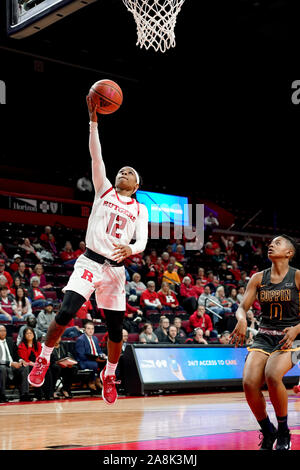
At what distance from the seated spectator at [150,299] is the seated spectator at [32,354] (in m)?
4.17

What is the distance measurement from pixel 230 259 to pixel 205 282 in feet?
14.1

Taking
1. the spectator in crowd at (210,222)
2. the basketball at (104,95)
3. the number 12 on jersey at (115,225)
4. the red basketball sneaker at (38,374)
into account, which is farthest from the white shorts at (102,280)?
the spectator in crowd at (210,222)

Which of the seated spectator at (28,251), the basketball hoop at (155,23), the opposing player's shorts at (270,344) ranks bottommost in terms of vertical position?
the opposing player's shorts at (270,344)

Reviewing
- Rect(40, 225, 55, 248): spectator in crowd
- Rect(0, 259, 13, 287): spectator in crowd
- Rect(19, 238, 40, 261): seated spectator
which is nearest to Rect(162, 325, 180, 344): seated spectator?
Rect(0, 259, 13, 287): spectator in crowd

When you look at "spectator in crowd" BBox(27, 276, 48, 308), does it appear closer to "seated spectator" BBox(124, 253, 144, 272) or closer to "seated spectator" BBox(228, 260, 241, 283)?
"seated spectator" BBox(124, 253, 144, 272)

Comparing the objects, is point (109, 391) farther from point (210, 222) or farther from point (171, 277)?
point (210, 222)

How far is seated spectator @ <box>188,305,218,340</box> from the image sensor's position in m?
15.2

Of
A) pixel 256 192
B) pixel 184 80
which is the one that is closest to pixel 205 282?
pixel 184 80

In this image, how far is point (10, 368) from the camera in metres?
11.1

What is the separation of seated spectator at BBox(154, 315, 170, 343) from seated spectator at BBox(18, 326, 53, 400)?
124 inches

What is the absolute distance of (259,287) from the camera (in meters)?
5.67

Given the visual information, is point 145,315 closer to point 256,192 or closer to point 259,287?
point 259,287

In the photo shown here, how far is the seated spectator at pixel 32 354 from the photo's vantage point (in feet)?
37.3

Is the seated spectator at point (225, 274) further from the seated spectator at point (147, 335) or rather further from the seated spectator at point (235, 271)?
the seated spectator at point (147, 335)
